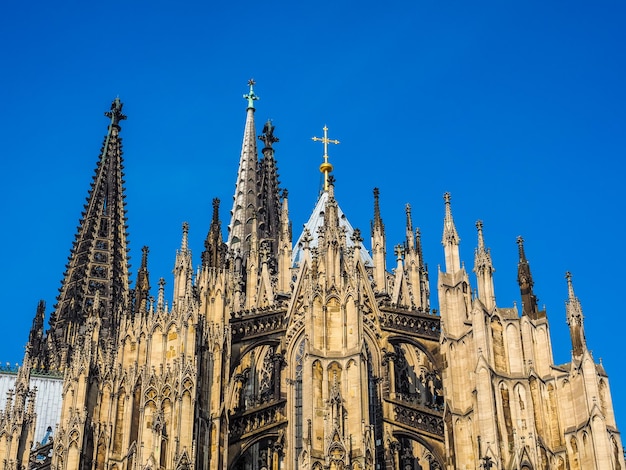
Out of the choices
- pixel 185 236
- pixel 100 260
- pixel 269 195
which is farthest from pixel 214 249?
pixel 100 260

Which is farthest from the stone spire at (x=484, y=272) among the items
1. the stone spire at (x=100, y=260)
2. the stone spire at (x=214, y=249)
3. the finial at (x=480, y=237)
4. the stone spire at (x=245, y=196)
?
the stone spire at (x=100, y=260)

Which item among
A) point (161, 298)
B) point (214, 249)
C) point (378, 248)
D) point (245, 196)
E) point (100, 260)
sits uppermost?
point (100, 260)

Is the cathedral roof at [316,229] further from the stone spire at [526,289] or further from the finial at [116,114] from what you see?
the finial at [116,114]

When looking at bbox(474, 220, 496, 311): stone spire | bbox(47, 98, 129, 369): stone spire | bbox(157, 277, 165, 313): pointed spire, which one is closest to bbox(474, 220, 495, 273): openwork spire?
bbox(474, 220, 496, 311): stone spire

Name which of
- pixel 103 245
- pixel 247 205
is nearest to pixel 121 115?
pixel 103 245

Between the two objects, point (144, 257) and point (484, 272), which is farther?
point (144, 257)

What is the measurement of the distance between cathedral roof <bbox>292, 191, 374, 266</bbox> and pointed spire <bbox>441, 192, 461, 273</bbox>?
954 centimetres

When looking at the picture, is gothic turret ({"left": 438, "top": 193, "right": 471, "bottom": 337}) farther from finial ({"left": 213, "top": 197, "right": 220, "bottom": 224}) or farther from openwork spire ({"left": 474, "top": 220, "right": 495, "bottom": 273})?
finial ({"left": 213, "top": 197, "right": 220, "bottom": 224})

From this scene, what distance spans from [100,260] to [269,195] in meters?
16.8

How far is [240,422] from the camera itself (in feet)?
133

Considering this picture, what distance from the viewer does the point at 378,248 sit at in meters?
52.7

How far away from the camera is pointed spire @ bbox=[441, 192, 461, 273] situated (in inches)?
1715

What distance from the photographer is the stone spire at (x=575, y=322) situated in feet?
134

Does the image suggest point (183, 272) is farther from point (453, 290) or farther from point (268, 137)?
point (268, 137)
